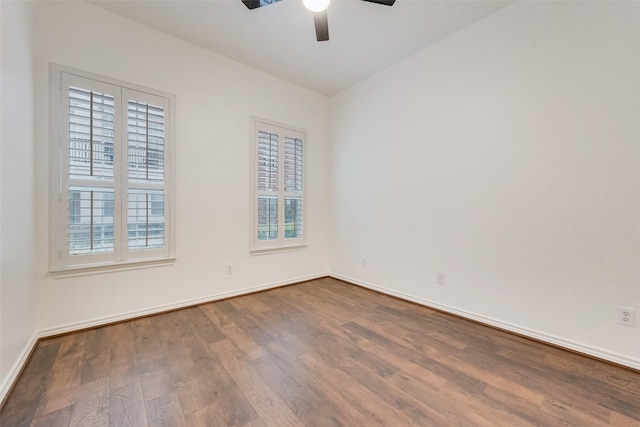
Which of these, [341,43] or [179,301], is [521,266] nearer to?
[341,43]

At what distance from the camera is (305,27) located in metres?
2.66

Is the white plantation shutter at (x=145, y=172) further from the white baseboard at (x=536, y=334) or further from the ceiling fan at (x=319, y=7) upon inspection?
the white baseboard at (x=536, y=334)

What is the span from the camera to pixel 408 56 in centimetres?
316

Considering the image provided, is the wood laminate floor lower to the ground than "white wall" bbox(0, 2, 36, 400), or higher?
lower

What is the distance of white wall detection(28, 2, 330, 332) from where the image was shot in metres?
2.24

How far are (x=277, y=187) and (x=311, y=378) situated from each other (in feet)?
8.23

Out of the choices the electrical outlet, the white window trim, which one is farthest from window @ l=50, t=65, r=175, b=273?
the electrical outlet

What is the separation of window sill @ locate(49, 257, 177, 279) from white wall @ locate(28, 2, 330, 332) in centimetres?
4

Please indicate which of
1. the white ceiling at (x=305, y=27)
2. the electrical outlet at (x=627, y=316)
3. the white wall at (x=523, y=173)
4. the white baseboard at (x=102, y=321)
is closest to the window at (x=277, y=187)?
the white baseboard at (x=102, y=321)

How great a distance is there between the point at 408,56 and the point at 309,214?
7.98 feet

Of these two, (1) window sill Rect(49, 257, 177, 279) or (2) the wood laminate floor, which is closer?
(2) the wood laminate floor

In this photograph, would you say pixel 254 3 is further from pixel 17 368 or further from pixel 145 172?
pixel 17 368

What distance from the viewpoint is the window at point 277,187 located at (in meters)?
3.50

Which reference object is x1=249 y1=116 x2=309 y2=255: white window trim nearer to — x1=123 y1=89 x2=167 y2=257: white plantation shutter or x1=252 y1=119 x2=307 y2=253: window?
x1=252 y1=119 x2=307 y2=253: window
